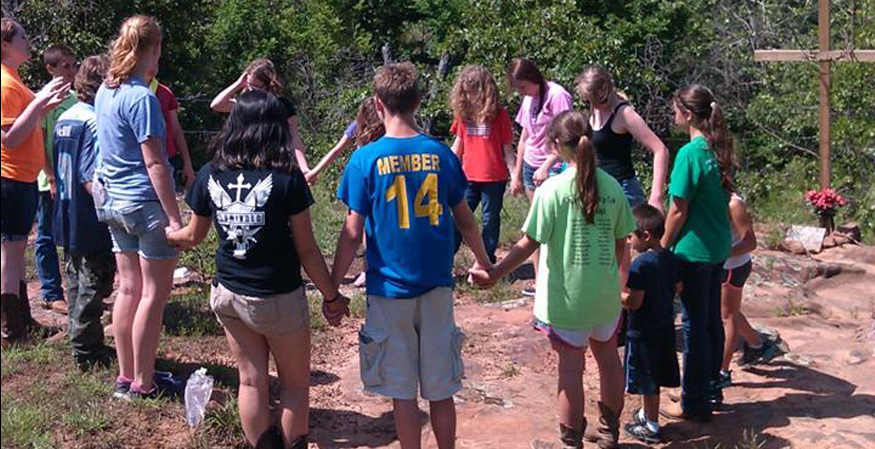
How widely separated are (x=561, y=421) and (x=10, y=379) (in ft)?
9.70

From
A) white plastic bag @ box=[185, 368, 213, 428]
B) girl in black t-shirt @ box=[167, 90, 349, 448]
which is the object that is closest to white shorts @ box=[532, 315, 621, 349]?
girl in black t-shirt @ box=[167, 90, 349, 448]

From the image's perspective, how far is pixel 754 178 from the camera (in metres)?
12.5

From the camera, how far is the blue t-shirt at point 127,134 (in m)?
4.34

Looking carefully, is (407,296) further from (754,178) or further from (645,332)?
(754,178)

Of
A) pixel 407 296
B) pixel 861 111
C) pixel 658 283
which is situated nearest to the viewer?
pixel 407 296

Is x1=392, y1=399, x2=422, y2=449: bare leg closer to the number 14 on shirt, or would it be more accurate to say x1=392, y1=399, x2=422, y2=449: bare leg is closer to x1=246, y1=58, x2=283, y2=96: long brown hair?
the number 14 on shirt

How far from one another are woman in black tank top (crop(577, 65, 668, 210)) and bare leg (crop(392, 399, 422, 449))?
1.95 metres

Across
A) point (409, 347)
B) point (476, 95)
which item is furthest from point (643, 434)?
point (476, 95)

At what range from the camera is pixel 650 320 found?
479 cm

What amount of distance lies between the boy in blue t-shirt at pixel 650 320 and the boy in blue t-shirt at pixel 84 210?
2728mm

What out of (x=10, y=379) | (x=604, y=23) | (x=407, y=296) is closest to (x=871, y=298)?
(x=407, y=296)

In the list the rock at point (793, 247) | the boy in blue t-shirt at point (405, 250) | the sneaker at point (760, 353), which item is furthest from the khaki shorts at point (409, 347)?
the rock at point (793, 247)

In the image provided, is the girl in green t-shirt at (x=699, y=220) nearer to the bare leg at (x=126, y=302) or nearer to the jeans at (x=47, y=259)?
the bare leg at (x=126, y=302)

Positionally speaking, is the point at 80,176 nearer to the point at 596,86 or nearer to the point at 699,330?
the point at 596,86
